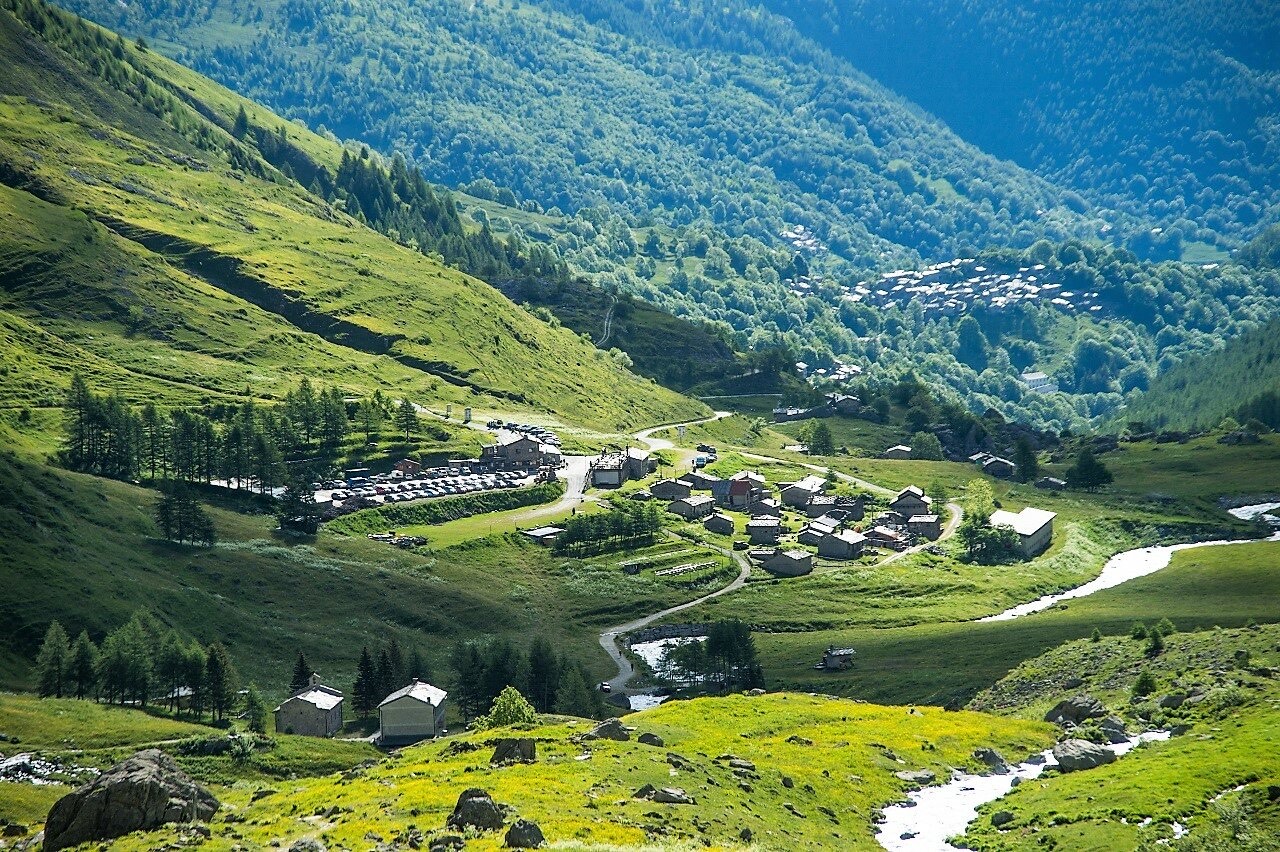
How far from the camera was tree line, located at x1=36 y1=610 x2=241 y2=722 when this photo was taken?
384ft

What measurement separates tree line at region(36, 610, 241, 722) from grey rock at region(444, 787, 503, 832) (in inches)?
2577

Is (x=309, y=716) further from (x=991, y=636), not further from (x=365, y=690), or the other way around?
(x=991, y=636)

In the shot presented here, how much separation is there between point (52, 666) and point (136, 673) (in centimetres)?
690

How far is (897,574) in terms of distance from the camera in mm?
183750

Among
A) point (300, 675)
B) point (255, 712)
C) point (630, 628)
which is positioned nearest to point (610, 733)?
point (255, 712)

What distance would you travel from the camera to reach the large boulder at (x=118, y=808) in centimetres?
6144

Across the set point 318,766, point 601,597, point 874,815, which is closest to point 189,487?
point 601,597

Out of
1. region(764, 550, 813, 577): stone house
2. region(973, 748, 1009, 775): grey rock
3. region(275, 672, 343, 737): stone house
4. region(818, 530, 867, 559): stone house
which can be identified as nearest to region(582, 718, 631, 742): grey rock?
region(973, 748, 1009, 775): grey rock

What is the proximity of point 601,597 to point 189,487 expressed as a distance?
54853mm

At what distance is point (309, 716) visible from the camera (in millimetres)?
117188

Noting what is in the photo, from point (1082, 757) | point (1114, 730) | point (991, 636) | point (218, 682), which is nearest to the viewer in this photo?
point (1082, 757)

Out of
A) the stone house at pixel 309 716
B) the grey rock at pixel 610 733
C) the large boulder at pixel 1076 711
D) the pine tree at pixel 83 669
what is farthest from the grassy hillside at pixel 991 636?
the pine tree at pixel 83 669

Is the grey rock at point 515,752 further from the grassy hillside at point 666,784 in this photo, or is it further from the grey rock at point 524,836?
the grey rock at point 524,836

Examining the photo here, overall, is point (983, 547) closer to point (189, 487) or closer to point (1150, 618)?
point (1150, 618)
